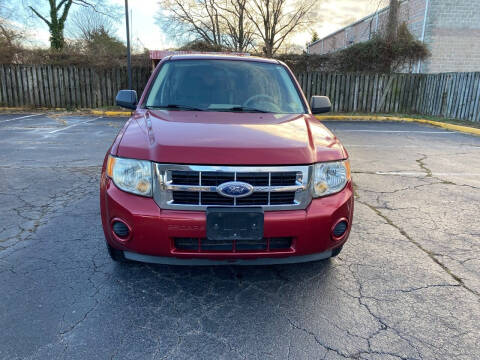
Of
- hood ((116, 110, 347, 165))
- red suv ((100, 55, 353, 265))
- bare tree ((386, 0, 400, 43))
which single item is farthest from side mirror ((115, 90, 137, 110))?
bare tree ((386, 0, 400, 43))

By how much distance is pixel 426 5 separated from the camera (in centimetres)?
1817

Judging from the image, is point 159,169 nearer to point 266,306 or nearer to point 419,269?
point 266,306

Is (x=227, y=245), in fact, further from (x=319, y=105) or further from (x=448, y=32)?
(x=448, y=32)

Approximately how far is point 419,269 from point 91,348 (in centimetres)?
254

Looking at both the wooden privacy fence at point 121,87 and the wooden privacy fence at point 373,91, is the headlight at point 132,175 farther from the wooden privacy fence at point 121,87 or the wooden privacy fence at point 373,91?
the wooden privacy fence at point 121,87

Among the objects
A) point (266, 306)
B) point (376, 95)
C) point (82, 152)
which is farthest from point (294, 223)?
point (376, 95)

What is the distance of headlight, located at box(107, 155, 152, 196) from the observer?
85.5 inches

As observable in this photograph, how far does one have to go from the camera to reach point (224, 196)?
2139mm

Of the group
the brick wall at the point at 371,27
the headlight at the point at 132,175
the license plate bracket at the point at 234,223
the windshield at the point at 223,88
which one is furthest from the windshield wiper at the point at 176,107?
the brick wall at the point at 371,27

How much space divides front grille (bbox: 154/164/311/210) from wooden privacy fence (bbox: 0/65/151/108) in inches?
615

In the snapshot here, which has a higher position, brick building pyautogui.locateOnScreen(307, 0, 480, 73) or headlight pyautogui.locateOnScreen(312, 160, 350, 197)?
brick building pyautogui.locateOnScreen(307, 0, 480, 73)

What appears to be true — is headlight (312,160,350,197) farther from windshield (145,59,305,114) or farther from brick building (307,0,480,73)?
brick building (307,0,480,73)

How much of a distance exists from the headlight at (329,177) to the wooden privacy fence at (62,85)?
15.7 meters

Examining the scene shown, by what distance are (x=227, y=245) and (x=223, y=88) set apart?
1789 mm
